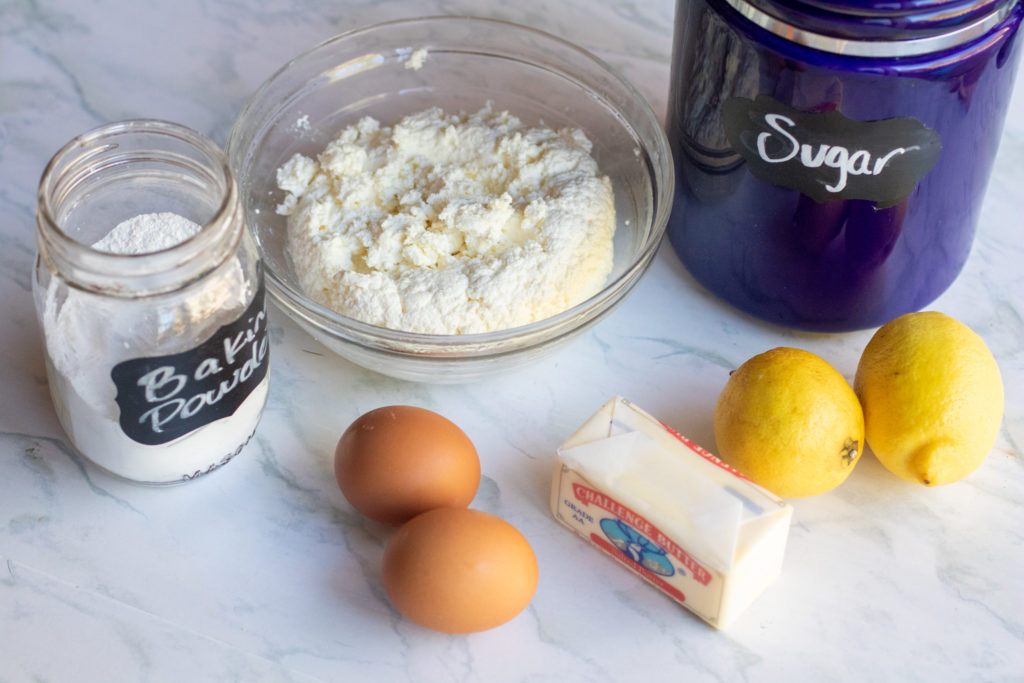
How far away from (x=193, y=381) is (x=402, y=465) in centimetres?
19

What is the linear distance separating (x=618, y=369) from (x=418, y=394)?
8.3 inches

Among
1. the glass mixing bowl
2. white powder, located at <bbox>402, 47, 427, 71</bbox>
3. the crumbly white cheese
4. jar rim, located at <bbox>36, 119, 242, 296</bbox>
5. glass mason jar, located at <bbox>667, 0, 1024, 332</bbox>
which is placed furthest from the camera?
white powder, located at <bbox>402, 47, 427, 71</bbox>

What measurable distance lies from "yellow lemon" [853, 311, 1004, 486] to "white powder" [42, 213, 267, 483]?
570 mm

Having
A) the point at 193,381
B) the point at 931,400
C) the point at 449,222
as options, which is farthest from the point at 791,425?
the point at 193,381

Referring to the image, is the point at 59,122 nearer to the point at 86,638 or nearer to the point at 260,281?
the point at 260,281

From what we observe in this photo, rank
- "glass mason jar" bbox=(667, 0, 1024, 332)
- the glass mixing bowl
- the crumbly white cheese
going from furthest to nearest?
the glass mixing bowl
the crumbly white cheese
"glass mason jar" bbox=(667, 0, 1024, 332)

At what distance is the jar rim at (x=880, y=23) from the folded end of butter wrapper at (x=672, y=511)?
354 millimetres

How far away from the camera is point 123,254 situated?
0.83 m

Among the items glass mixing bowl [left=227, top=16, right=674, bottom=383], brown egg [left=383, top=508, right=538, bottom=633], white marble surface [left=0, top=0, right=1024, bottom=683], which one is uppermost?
glass mixing bowl [left=227, top=16, right=674, bottom=383]

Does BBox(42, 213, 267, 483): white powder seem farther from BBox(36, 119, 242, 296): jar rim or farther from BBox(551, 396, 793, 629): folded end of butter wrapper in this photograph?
BBox(551, 396, 793, 629): folded end of butter wrapper

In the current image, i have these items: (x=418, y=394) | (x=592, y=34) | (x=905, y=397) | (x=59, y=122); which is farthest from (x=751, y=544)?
(x=59, y=122)

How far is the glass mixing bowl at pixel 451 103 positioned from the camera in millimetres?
1184

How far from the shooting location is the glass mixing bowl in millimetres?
1184

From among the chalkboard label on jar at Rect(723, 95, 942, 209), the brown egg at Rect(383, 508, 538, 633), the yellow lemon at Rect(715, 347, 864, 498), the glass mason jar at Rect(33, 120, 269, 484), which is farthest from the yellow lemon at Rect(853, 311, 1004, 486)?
the glass mason jar at Rect(33, 120, 269, 484)
